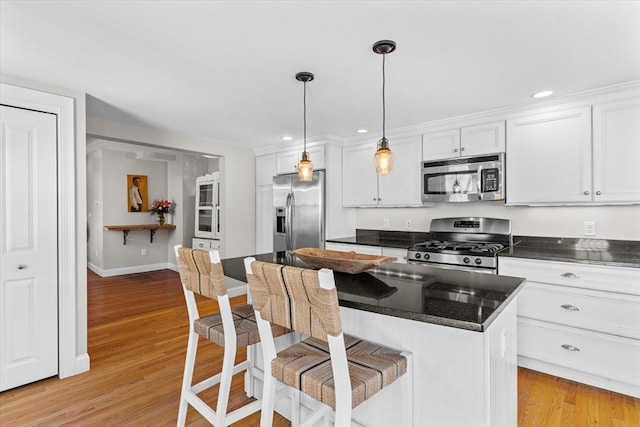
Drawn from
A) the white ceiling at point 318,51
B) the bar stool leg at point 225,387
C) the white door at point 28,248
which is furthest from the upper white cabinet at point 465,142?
the white door at point 28,248

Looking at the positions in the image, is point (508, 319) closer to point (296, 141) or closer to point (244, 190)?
point (296, 141)

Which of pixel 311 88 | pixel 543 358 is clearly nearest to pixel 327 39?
pixel 311 88

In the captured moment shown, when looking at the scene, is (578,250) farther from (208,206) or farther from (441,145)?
(208,206)

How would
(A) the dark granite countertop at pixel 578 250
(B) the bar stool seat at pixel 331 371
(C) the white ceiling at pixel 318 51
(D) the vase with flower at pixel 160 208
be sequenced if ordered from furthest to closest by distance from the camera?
(D) the vase with flower at pixel 160 208
(A) the dark granite countertop at pixel 578 250
(C) the white ceiling at pixel 318 51
(B) the bar stool seat at pixel 331 371

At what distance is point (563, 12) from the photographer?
1.60 m

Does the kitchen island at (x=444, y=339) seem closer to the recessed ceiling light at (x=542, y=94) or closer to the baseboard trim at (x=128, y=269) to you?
the recessed ceiling light at (x=542, y=94)

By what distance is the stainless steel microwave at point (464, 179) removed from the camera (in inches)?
122

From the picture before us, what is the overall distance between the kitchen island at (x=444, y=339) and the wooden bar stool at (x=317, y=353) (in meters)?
0.07

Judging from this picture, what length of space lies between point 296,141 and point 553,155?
284cm

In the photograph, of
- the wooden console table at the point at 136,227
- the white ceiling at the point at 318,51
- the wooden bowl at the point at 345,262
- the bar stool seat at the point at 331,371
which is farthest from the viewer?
the wooden console table at the point at 136,227

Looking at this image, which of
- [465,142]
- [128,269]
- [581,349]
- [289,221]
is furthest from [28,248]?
[128,269]

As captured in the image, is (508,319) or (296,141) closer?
(508,319)

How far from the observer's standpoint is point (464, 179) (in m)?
3.31

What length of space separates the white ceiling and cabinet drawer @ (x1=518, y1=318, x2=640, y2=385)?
186 cm
